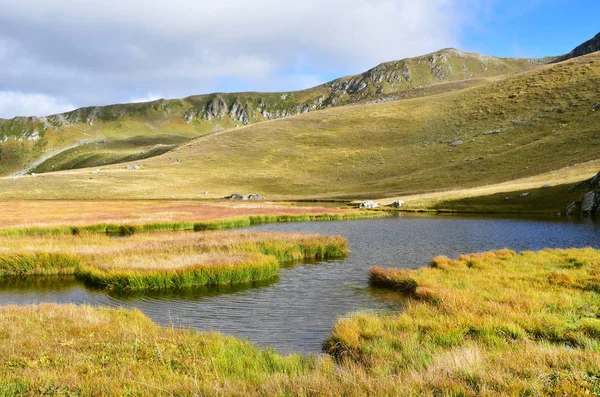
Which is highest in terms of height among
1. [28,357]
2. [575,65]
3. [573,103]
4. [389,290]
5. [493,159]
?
[575,65]

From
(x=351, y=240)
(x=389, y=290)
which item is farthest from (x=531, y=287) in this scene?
(x=351, y=240)

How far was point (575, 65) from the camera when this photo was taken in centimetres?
15050

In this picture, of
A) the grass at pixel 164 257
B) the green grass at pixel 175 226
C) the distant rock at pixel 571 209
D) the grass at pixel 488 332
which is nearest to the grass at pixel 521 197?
the distant rock at pixel 571 209

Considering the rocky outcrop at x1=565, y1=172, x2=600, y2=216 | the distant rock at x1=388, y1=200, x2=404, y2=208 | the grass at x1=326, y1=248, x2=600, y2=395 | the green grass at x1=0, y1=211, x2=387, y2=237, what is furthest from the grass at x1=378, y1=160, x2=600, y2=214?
the grass at x1=326, y1=248, x2=600, y2=395

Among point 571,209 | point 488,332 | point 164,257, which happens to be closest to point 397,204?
point 571,209

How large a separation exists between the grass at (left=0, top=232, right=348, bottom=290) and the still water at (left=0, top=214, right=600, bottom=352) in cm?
103

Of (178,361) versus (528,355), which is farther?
(178,361)

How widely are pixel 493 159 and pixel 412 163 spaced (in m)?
25.2

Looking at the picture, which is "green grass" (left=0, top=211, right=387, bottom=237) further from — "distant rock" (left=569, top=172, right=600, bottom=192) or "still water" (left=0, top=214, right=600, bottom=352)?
"distant rock" (left=569, top=172, right=600, bottom=192)

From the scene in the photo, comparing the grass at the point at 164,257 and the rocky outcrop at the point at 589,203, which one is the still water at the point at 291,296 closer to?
the grass at the point at 164,257

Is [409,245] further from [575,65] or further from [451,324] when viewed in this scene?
[575,65]

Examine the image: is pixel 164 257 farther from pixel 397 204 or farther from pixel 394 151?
pixel 394 151

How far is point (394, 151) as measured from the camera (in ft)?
458

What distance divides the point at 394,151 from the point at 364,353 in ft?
437
